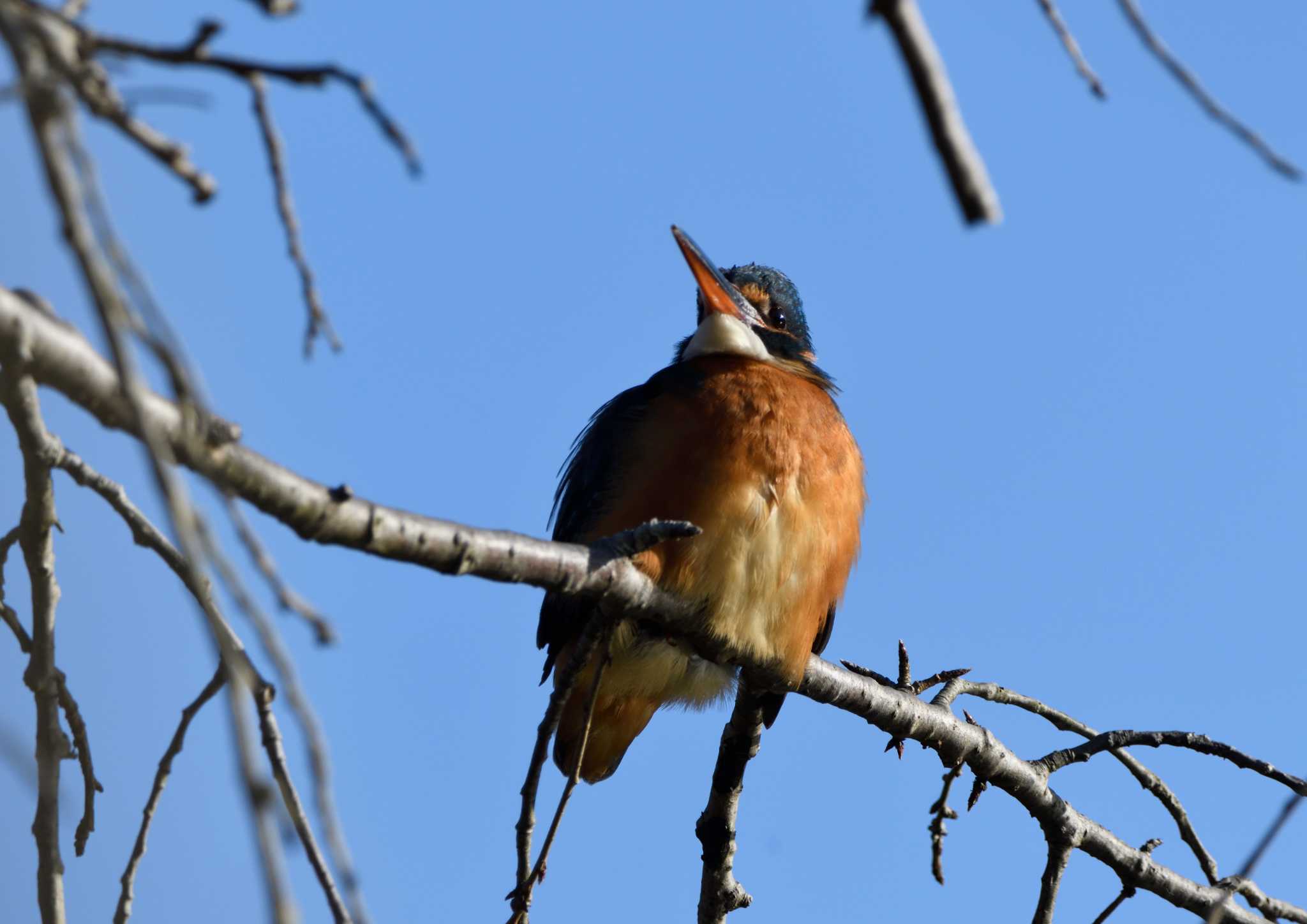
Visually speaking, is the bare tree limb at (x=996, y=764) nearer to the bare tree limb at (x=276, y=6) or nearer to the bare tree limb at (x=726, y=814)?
the bare tree limb at (x=726, y=814)

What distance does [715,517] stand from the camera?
178 inches

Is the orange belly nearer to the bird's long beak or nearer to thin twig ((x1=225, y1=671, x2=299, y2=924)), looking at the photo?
the bird's long beak

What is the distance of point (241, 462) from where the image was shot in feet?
7.67

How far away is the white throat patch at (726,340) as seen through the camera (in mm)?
5824

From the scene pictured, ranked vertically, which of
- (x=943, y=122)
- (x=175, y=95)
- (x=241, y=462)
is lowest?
(x=943, y=122)

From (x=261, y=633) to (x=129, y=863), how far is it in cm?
165

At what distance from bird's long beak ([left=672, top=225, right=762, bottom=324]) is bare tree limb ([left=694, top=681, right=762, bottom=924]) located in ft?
7.07

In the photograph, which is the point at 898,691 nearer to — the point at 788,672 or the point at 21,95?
the point at 788,672

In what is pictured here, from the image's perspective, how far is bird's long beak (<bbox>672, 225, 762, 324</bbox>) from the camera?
6.23 meters

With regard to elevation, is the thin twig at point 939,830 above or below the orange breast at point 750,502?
below

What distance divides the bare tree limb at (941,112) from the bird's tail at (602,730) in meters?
4.00

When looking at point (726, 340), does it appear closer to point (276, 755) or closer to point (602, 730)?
point (602, 730)

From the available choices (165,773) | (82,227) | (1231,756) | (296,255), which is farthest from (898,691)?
(82,227)

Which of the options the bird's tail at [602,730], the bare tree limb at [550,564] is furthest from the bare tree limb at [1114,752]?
the bird's tail at [602,730]
